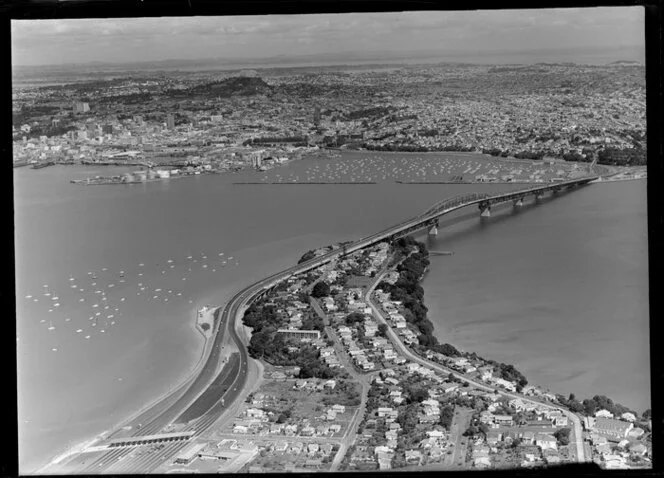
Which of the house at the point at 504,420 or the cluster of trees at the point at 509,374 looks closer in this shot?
the house at the point at 504,420

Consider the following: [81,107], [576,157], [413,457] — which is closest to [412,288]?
[413,457]

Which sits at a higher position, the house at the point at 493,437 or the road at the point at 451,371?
the road at the point at 451,371

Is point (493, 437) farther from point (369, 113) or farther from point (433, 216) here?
point (369, 113)

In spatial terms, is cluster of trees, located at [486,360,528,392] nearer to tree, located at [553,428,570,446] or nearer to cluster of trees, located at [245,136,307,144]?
tree, located at [553,428,570,446]

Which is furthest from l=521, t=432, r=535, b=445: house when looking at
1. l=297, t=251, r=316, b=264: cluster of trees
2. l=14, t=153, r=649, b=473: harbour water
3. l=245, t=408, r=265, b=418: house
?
l=297, t=251, r=316, b=264: cluster of trees

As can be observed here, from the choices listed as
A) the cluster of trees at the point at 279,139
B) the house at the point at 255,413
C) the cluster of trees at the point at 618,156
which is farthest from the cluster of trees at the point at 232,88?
the cluster of trees at the point at 618,156

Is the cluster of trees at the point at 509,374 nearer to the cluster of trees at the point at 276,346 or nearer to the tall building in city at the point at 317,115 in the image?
the cluster of trees at the point at 276,346

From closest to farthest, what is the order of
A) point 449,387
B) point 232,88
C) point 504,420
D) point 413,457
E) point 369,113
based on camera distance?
point 413,457, point 504,420, point 449,387, point 232,88, point 369,113
